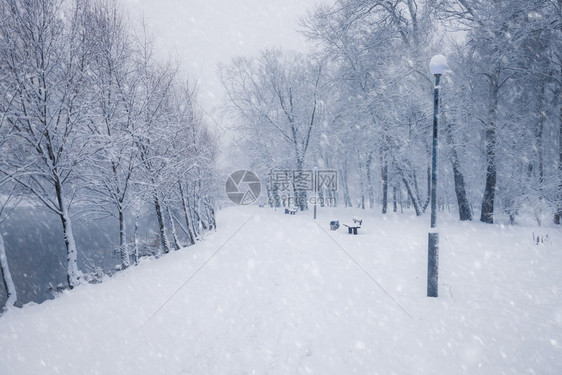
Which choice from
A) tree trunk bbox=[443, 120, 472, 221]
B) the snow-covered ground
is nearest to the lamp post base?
the snow-covered ground

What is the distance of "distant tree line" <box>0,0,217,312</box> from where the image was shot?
7004 mm

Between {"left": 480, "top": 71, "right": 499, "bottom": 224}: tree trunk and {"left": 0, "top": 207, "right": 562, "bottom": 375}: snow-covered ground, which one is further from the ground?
{"left": 480, "top": 71, "right": 499, "bottom": 224}: tree trunk

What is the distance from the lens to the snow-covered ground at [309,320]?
3807 millimetres

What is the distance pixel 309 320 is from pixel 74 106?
8775 mm

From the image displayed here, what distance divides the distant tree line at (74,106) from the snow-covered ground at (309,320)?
352 cm

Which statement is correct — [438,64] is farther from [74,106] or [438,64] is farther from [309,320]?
[74,106]

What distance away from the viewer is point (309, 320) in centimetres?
493

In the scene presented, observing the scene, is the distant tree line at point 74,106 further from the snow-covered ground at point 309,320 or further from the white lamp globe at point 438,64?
the white lamp globe at point 438,64

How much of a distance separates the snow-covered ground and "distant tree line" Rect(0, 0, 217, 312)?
3524 mm

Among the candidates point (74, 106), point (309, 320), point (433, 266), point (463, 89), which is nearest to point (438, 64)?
point (433, 266)

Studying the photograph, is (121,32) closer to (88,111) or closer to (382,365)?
(88,111)

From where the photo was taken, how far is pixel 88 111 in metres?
8.29

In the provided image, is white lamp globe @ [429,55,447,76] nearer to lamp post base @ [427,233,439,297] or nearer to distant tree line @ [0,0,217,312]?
lamp post base @ [427,233,439,297]

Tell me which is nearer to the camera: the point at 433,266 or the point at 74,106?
the point at 433,266
